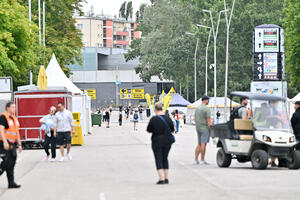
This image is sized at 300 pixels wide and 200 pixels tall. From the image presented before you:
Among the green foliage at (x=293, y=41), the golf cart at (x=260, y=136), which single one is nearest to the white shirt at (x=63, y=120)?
the golf cart at (x=260, y=136)

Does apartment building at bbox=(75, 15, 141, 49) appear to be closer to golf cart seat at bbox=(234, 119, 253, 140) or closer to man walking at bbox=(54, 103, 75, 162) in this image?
man walking at bbox=(54, 103, 75, 162)

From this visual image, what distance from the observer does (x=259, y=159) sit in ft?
61.7

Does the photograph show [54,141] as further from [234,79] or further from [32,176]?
[234,79]

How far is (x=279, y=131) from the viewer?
19.3m

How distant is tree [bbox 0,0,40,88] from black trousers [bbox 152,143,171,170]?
834 inches

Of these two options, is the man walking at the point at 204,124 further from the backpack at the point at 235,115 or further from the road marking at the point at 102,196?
the road marking at the point at 102,196

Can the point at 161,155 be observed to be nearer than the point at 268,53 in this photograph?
Yes

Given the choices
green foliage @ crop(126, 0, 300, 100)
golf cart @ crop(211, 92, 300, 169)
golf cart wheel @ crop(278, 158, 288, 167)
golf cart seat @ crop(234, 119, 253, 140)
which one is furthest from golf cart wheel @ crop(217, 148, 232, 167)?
green foliage @ crop(126, 0, 300, 100)

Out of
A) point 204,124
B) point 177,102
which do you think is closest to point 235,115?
point 204,124

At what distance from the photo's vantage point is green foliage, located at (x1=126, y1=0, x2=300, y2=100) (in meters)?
84.6

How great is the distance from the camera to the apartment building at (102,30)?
184375 mm

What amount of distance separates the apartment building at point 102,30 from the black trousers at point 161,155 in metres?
165

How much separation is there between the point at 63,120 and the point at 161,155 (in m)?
8.48

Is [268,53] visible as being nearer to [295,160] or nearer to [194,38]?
[295,160]
